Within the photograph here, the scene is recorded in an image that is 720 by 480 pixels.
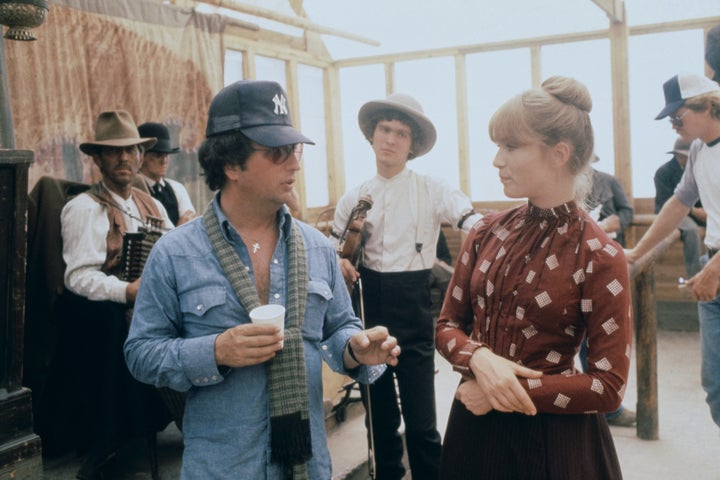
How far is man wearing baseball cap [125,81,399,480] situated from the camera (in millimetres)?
1754

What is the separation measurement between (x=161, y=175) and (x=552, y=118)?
3.86 metres

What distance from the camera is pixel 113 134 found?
12.5 feet

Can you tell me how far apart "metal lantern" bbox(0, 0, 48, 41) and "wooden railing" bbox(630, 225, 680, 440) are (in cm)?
369

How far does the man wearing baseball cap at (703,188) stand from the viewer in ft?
10.8

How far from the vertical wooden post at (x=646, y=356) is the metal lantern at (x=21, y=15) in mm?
3721

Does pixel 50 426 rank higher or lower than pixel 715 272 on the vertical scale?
lower

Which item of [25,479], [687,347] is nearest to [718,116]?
[25,479]

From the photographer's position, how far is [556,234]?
1.87m

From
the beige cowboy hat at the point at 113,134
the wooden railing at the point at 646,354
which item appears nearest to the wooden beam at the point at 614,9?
the wooden railing at the point at 646,354

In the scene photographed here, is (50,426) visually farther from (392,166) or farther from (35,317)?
(392,166)

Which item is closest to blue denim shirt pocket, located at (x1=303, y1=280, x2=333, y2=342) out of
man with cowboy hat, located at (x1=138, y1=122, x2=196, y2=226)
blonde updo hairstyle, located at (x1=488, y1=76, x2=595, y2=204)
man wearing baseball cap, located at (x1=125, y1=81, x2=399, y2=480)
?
man wearing baseball cap, located at (x1=125, y1=81, x2=399, y2=480)

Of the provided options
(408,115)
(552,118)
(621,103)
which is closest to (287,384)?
(552,118)

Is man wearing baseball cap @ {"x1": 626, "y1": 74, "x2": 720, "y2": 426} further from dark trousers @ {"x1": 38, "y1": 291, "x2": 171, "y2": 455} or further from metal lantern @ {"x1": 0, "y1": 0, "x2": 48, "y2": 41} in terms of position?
metal lantern @ {"x1": 0, "y1": 0, "x2": 48, "y2": 41}

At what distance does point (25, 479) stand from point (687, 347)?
259 inches
